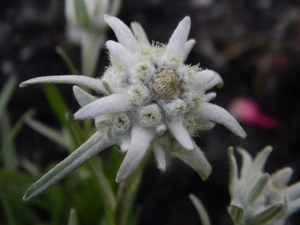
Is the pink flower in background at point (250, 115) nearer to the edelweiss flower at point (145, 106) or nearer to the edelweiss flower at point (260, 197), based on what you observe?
the edelweiss flower at point (260, 197)

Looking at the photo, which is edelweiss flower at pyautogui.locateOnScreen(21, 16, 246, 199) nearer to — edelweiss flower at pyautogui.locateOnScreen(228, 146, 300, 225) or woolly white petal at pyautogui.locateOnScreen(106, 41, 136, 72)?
woolly white petal at pyautogui.locateOnScreen(106, 41, 136, 72)

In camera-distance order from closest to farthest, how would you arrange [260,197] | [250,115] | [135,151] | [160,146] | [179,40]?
[135,151]
[160,146]
[179,40]
[260,197]
[250,115]

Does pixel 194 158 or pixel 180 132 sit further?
pixel 194 158

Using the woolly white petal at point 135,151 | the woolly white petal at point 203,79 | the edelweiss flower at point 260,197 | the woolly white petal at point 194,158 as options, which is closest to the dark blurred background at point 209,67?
the edelweiss flower at point 260,197

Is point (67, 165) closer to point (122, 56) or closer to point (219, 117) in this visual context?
point (122, 56)

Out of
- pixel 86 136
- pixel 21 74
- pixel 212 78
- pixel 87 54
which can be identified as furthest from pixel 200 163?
pixel 21 74

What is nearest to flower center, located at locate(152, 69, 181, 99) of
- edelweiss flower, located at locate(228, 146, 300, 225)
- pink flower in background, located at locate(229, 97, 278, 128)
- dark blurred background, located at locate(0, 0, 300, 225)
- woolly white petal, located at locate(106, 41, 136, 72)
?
woolly white petal, located at locate(106, 41, 136, 72)

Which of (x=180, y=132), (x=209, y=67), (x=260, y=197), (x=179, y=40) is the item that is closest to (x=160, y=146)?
(x=180, y=132)

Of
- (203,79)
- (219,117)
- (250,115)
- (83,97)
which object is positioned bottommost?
(250,115)
